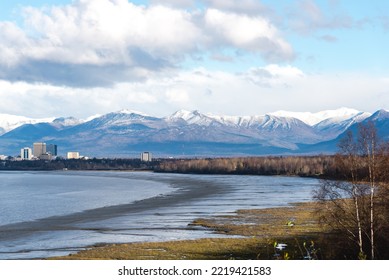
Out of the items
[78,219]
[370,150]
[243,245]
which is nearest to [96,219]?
[78,219]

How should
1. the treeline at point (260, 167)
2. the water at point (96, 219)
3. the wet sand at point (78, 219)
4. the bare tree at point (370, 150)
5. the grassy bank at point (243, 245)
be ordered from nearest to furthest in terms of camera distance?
the bare tree at point (370, 150) < the grassy bank at point (243, 245) < the water at point (96, 219) < the wet sand at point (78, 219) < the treeline at point (260, 167)

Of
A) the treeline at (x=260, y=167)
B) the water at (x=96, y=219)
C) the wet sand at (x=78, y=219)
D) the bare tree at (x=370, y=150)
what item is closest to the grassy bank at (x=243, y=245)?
the water at (x=96, y=219)

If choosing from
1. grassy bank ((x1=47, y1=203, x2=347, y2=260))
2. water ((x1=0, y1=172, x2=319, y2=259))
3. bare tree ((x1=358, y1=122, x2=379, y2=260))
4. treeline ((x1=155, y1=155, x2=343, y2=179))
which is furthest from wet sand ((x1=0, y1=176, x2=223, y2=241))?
treeline ((x1=155, y1=155, x2=343, y2=179))

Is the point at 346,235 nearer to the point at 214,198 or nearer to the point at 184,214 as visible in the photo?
the point at 184,214

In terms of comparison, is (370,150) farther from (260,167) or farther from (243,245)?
(260,167)

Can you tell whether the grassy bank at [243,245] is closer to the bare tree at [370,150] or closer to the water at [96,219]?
the water at [96,219]

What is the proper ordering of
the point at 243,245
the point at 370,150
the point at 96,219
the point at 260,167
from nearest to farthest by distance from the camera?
the point at 370,150
the point at 243,245
the point at 96,219
the point at 260,167

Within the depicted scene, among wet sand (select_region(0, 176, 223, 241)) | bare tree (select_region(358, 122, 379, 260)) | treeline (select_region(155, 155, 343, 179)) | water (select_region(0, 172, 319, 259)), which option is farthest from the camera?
treeline (select_region(155, 155, 343, 179))

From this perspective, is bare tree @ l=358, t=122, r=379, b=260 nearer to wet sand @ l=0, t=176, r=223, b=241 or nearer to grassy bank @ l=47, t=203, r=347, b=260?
grassy bank @ l=47, t=203, r=347, b=260
